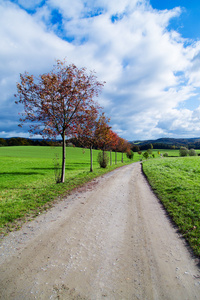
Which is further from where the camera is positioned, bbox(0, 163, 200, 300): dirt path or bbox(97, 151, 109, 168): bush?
bbox(97, 151, 109, 168): bush

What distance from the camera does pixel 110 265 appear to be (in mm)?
4137

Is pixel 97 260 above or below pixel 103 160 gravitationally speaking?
below

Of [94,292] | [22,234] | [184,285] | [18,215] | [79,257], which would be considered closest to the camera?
[94,292]

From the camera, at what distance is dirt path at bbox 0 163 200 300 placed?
11.1 ft

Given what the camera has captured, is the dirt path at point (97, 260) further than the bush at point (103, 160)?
No

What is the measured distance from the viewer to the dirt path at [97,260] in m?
3.39

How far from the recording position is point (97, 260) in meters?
4.32

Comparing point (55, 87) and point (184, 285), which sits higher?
point (55, 87)

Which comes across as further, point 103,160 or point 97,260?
point 103,160

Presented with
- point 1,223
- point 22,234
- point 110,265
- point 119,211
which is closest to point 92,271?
point 110,265

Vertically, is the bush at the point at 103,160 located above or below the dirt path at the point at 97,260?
above

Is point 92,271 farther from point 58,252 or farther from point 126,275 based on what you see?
point 58,252

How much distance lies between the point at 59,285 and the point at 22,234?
9.75 feet

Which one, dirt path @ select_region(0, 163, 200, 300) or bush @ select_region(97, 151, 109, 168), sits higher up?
bush @ select_region(97, 151, 109, 168)
